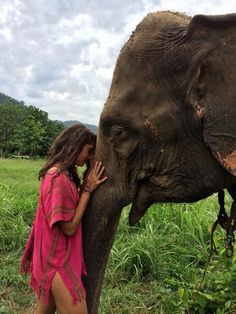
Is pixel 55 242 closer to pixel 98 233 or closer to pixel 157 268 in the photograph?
pixel 98 233

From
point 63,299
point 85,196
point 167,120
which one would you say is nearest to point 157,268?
point 63,299

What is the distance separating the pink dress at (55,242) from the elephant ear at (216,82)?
0.93m

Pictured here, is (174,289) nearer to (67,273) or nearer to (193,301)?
(193,301)

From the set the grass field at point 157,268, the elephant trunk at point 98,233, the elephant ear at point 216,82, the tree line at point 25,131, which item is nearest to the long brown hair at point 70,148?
the elephant trunk at point 98,233

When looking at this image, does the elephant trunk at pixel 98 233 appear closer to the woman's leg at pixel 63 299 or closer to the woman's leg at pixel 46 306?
the woman's leg at pixel 63 299

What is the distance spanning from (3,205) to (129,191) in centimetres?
477

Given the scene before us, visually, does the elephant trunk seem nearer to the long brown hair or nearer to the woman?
the woman

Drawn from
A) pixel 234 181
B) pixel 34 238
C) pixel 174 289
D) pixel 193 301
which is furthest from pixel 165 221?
pixel 234 181

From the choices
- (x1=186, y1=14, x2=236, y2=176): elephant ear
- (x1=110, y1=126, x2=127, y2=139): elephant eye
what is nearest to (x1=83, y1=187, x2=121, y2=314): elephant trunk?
(x1=110, y1=126, x2=127, y2=139): elephant eye

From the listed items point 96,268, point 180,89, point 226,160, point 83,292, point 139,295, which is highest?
point 180,89

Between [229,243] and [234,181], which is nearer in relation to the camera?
[234,181]

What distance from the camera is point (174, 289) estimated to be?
4098mm

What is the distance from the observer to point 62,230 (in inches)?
95.0

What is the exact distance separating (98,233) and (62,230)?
0.42 metres
